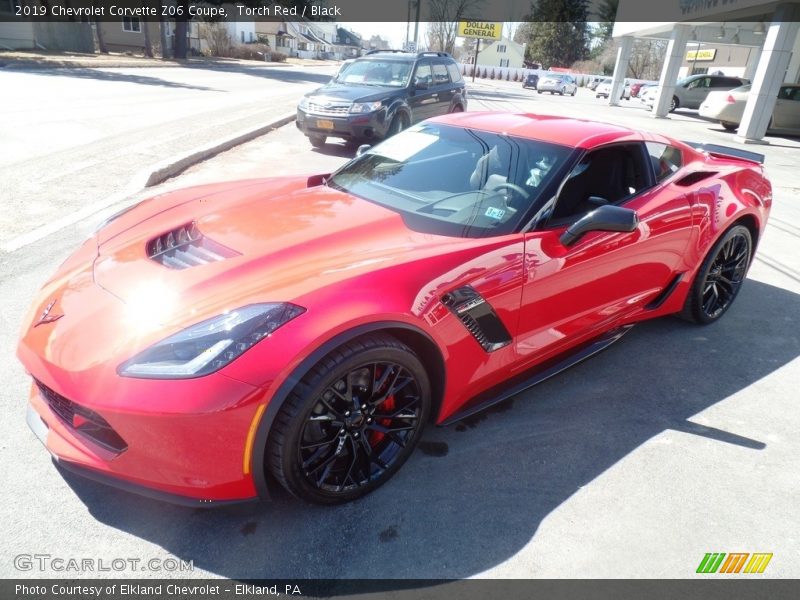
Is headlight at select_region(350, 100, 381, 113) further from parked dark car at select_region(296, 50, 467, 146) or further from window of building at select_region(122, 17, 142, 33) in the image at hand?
window of building at select_region(122, 17, 142, 33)

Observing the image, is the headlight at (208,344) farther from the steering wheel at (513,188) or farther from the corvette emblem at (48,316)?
the steering wheel at (513,188)

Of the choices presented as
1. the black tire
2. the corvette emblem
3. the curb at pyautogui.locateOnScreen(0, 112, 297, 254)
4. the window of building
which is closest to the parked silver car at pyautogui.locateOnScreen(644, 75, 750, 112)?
the black tire

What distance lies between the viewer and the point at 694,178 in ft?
12.4

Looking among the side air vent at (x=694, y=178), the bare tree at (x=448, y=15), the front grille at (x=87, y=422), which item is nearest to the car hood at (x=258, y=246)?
the front grille at (x=87, y=422)

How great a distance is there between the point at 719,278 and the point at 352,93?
726 cm

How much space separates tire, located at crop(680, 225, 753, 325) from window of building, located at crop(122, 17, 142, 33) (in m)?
47.2

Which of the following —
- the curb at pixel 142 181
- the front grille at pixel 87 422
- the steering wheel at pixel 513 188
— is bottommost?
the curb at pixel 142 181

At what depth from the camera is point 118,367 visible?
76.7 inches


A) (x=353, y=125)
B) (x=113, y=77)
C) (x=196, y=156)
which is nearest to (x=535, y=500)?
(x=196, y=156)

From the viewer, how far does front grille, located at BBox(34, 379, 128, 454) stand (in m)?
1.99

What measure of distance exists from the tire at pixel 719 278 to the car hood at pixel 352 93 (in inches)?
266

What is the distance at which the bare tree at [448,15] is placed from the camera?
64.8 meters

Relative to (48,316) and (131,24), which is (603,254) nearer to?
(48,316)

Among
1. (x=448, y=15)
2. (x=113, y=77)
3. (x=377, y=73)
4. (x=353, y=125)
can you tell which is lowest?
(x=113, y=77)
